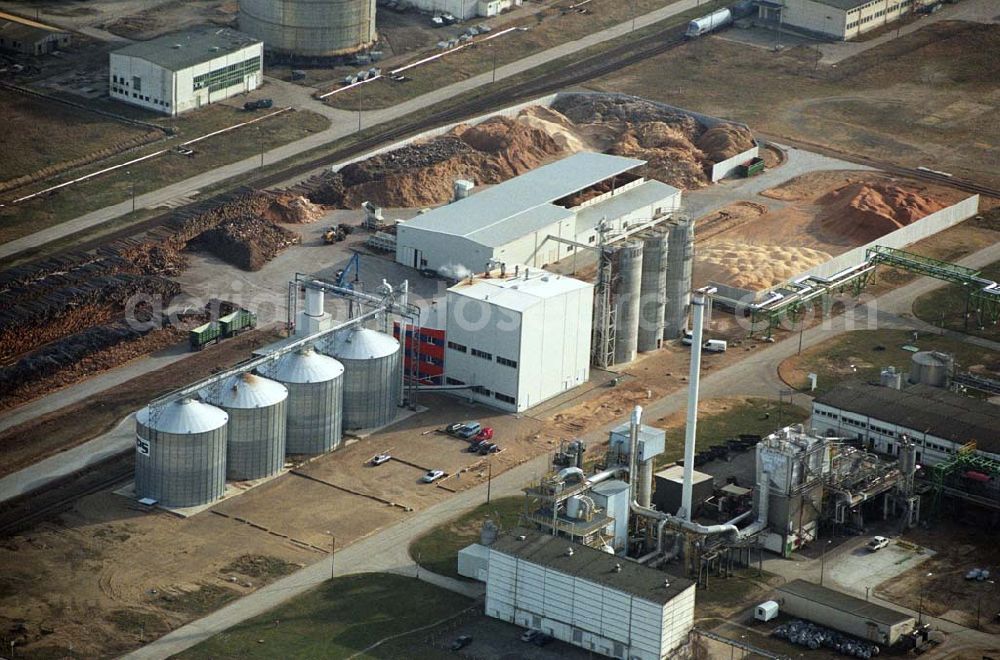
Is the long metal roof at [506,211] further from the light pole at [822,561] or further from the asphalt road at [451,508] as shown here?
the light pole at [822,561]

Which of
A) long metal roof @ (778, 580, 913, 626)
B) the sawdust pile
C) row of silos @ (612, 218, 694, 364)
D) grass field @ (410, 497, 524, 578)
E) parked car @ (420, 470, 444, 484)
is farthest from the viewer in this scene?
the sawdust pile

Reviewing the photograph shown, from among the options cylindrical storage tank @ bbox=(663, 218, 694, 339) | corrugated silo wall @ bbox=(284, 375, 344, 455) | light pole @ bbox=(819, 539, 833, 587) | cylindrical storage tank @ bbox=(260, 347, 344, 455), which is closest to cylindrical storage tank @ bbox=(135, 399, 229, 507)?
cylindrical storage tank @ bbox=(260, 347, 344, 455)

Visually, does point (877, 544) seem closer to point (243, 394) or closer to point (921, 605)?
point (921, 605)

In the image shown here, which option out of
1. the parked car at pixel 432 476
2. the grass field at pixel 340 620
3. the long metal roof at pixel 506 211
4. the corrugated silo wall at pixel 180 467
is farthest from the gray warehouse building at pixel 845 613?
the long metal roof at pixel 506 211

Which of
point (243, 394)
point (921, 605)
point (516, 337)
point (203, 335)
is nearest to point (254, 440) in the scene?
point (243, 394)

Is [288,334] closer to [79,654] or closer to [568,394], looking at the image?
[568,394]

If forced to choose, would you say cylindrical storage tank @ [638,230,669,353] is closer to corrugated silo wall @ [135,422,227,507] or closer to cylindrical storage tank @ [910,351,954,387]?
cylindrical storage tank @ [910,351,954,387]
